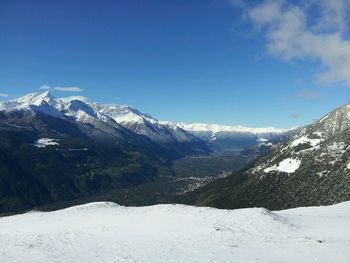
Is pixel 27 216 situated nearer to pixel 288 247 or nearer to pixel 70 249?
pixel 70 249

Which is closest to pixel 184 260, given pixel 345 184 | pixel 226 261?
pixel 226 261

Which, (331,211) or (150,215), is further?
(331,211)

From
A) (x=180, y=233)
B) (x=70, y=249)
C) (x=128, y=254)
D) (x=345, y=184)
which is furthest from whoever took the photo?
(x=345, y=184)

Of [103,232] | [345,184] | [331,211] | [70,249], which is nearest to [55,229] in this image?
[103,232]

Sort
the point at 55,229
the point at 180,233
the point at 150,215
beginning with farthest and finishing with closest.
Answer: the point at 150,215, the point at 55,229, the point at 180,233

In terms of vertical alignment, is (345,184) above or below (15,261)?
above

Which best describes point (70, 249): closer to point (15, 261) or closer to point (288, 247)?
point (15, 261)
